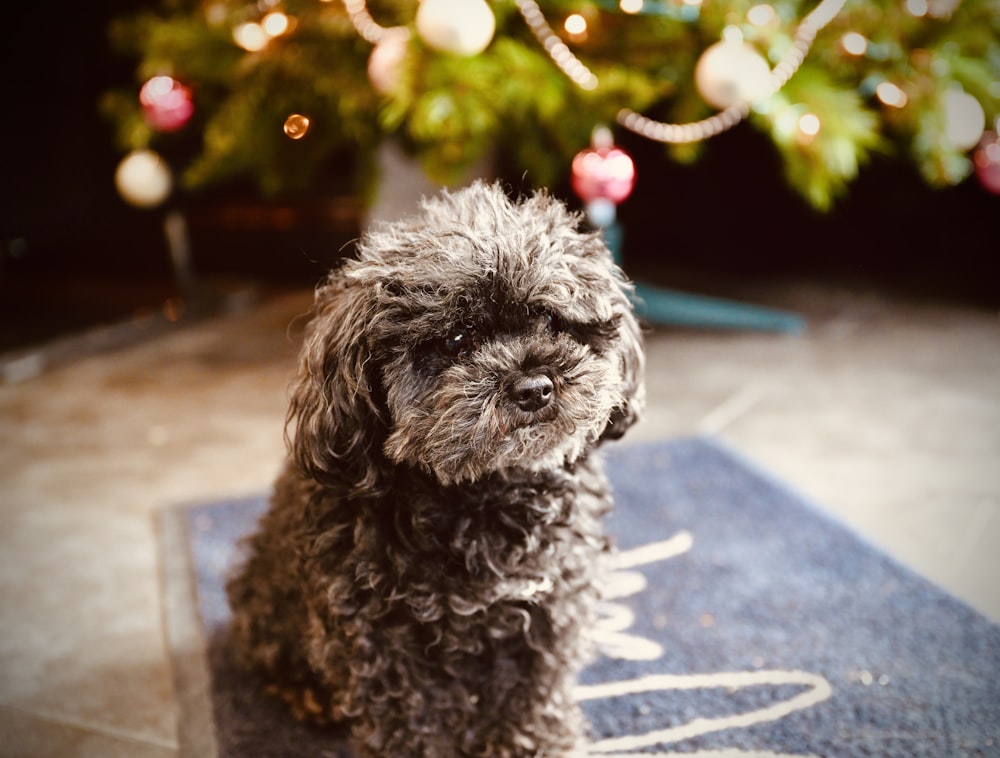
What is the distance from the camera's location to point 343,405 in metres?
1.23

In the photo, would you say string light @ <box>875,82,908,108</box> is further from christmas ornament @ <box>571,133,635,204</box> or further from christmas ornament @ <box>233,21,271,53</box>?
christmas ornament @ <box>233,21,271,53</box>

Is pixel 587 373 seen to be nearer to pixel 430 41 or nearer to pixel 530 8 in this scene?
pixel 430 41

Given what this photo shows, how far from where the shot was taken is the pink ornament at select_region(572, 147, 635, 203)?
2.45m

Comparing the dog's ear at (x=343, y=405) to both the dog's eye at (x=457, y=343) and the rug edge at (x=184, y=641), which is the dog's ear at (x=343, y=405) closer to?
the dog's eye at (x=457, y=343)

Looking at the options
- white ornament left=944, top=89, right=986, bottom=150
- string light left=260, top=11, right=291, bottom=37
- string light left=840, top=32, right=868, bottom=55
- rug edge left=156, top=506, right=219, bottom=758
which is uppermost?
string light left=260, top=11, right=291, bottom=37

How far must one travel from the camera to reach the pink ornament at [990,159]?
2844mm

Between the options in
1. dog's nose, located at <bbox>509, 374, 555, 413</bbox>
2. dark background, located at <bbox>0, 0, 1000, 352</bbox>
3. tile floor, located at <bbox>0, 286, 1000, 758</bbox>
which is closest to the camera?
dog's nose, located at <bbox>509, 374, 555, 413</bbox>

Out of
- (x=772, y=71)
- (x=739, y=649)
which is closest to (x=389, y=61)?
(x=772, y=71)

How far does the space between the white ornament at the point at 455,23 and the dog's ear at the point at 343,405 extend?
87 cm

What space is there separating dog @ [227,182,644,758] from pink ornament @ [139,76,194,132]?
5.44ft

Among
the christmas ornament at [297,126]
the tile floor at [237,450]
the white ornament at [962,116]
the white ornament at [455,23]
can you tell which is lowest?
the tile floor at [237,450]

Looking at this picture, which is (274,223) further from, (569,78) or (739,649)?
(739,649)

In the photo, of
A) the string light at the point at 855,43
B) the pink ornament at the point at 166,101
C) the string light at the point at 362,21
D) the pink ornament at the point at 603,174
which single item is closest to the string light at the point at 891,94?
the string light at the point at 855,43

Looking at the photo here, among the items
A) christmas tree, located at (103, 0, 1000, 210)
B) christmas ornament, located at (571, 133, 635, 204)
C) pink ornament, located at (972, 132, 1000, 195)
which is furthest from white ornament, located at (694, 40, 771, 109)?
pink ornament, located at (972, 132, 1000, 195)
